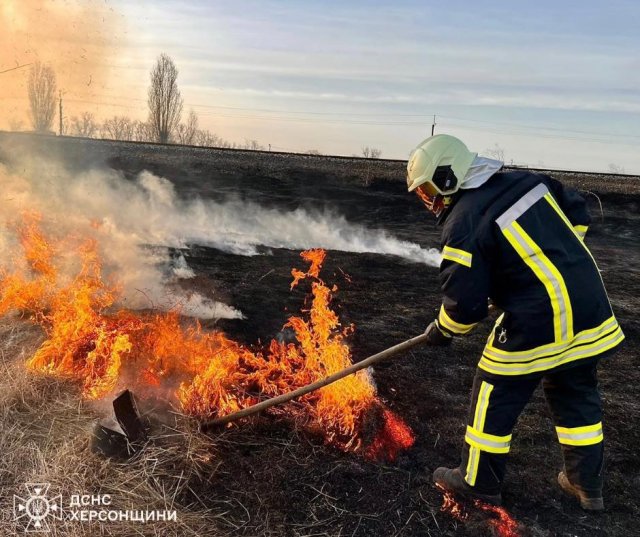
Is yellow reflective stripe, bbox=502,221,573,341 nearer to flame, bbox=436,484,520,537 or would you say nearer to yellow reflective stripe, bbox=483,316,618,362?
yellow reflective stripe, bbox=483,316,618,362

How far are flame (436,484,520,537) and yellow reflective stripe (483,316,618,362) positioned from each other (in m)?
1.07

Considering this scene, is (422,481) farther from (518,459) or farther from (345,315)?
(345,315)

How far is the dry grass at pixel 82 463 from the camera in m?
3.00

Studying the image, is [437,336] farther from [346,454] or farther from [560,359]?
[346,454]

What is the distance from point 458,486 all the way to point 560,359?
113cm

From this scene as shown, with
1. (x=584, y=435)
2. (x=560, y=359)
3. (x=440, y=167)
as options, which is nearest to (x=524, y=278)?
(x=560, y=359)

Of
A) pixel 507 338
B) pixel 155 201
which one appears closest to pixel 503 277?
pixel 507 338

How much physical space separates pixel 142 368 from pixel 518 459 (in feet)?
10.9

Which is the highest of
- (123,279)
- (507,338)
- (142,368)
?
(507,338)

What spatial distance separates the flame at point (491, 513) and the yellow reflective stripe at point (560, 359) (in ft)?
3.27

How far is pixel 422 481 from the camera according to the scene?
11.8ft

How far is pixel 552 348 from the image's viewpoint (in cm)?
302

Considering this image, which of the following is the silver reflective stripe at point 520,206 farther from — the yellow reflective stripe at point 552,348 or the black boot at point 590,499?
the black boot at point 590,499

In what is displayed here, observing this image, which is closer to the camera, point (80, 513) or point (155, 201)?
point (80, 513)
